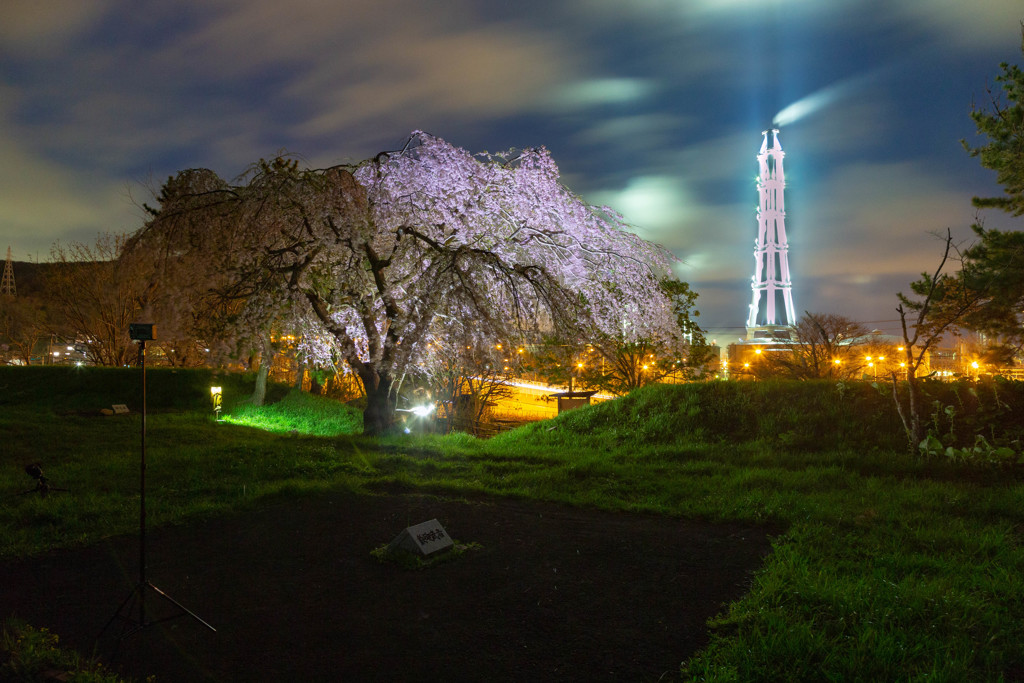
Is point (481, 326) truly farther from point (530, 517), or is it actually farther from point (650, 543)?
point (650, 543)

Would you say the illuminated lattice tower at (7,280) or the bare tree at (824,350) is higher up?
the illuminated lattice tower at (7,280)

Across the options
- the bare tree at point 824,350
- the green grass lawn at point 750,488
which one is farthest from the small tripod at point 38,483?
the bare tree at point 824,350

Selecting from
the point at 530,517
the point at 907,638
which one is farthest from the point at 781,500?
the point at 907,638

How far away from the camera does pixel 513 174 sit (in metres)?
12.0

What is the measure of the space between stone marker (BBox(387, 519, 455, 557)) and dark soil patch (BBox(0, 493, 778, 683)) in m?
0.19

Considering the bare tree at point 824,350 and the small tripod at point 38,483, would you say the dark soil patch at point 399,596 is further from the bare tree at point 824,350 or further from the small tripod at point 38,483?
the bare tree at point 824,350

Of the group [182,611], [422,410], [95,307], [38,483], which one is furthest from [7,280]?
[182,611]

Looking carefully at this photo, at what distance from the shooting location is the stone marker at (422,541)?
551cm

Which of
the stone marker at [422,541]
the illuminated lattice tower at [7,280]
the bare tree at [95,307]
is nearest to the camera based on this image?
the stone marker at [422,541]

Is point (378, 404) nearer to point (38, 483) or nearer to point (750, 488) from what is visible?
point (38, 483)

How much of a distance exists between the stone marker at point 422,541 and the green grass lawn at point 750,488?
93.0 inches

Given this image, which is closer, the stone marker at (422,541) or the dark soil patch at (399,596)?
the dark soil patch at (399,596)

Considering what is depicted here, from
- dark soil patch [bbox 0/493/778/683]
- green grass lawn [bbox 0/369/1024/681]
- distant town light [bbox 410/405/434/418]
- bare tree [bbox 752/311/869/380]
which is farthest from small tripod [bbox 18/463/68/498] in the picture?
bare tree [bbox 752/311/869/380]

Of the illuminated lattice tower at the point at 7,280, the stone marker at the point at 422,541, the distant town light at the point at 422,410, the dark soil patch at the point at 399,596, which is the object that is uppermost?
the illuminated lattice tower at the point at 7,280
